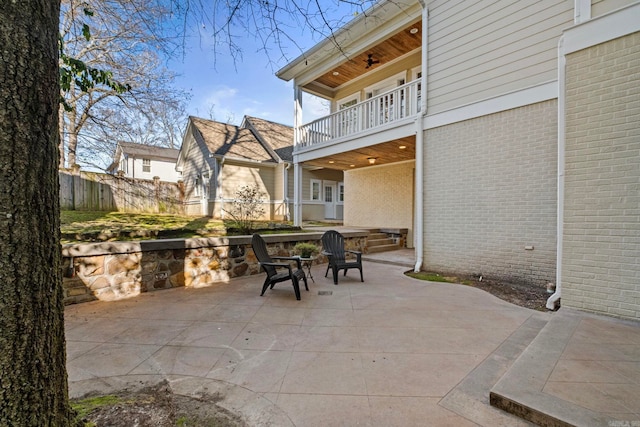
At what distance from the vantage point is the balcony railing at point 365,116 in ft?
24.0

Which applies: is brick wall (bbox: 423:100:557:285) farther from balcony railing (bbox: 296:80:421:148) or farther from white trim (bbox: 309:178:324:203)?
white trim (bbox: 309:178:324:203)

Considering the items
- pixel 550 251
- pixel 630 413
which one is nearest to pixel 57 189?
pixel 630 413

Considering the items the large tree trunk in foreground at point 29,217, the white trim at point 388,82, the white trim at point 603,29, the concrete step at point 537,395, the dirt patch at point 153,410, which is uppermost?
the white trim at point 388,82

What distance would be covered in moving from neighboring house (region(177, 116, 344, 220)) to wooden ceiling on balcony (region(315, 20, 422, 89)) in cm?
513

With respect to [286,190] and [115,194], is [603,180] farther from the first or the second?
[115,194]

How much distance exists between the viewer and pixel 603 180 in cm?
362

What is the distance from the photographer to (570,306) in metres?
3.81

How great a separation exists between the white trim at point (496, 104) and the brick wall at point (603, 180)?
3.38ft

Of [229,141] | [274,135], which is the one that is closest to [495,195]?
[229,141]

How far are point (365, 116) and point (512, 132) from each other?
402cm

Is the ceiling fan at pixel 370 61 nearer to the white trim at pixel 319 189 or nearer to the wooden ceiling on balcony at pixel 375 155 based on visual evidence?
A: the wooden ceiling on balcony at pixel 375 155

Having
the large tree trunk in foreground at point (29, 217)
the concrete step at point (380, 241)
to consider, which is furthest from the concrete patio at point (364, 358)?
the concrete step at point (380, 241)

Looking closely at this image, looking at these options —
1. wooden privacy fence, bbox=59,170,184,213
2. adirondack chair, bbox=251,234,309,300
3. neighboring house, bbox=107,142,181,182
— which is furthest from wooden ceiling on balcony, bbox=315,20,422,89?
neighboring house, bbox=107,142,181,182

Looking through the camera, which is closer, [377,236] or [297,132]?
[377,236]
